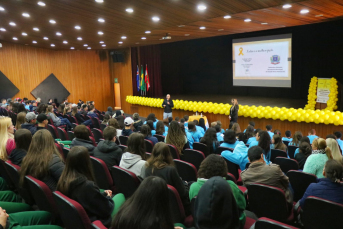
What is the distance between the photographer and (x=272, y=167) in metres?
2.94

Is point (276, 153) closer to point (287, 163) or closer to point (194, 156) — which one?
point (287, 163)

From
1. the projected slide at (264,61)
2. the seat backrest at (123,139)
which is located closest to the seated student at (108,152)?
the seat backrest at (123,139)

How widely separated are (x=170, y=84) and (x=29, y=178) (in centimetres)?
1602

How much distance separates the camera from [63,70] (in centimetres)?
1528

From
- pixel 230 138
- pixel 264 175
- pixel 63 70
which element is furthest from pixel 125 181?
pixel 63 70

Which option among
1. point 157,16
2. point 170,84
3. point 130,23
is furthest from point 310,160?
point 170,84

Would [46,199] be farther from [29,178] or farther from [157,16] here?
[157,16]

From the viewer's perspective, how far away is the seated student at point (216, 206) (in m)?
2.03

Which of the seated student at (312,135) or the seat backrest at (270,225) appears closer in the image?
the seat backrest at (270,225)

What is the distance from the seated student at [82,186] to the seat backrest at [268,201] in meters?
1.39

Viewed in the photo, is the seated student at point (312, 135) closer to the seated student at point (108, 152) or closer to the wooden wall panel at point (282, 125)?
the wooden wall panel at point (282, 125)

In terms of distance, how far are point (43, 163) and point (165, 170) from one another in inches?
44.6

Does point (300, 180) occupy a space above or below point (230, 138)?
below

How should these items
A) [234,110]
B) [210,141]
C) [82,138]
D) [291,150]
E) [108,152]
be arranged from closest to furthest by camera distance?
[108,152] → [82,138] → [210,141] → [291,150] → [234,110]
